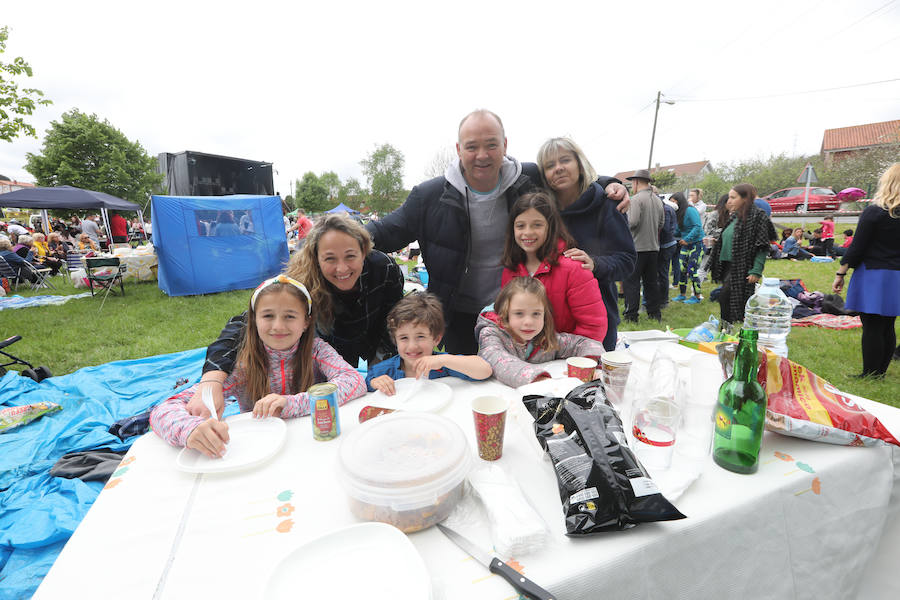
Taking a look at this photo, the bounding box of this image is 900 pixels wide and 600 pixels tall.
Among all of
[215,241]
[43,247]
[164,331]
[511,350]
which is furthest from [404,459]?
[43,247]

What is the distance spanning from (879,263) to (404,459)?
4540 mm

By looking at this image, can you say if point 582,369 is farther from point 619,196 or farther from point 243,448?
point 619,196

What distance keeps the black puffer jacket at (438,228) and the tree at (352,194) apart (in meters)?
51.4

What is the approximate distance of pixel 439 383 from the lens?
1739mm

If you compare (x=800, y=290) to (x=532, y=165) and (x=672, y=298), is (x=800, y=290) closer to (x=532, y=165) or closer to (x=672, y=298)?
(x=672, y=298)

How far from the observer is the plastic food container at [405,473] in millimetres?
889

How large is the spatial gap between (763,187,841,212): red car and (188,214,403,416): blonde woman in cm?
2250

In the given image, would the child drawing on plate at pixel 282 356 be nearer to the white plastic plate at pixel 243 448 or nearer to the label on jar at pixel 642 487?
Answer: the white plastic plate at pixel 243 448

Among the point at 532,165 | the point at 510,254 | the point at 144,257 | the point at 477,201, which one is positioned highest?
the point at 532,165

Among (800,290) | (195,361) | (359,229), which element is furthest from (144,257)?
(800,290)

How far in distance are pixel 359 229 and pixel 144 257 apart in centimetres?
1035

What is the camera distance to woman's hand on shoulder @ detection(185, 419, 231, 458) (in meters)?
1.22

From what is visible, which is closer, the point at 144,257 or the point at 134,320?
the point at 134,320

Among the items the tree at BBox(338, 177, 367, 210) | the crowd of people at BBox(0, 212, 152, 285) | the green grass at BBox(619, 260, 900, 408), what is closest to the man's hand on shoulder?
A: the green grass at BBox(619, 260, 900, 408)
